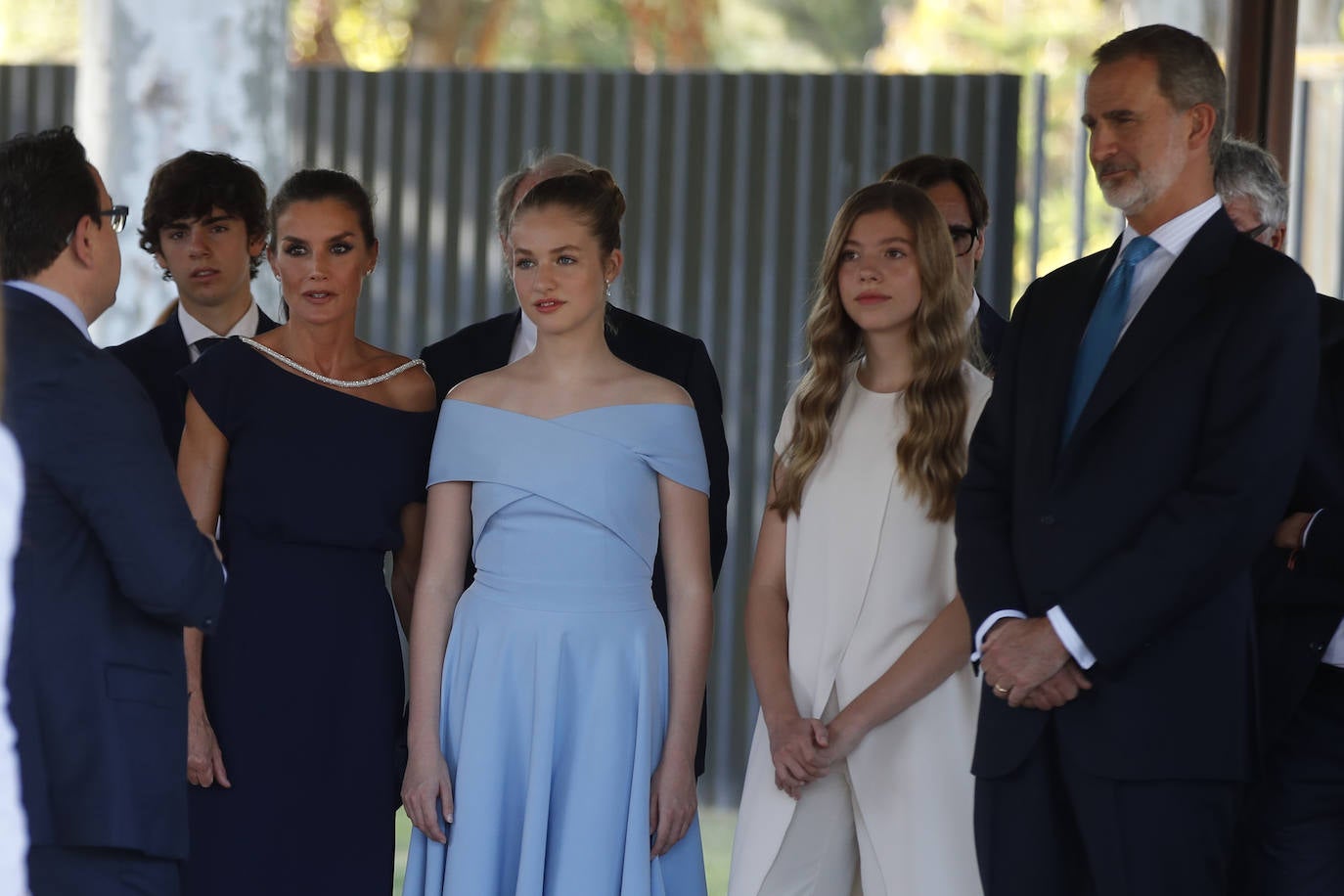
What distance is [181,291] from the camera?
3.81 meters

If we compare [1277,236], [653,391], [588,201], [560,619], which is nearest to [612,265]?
[588,201]

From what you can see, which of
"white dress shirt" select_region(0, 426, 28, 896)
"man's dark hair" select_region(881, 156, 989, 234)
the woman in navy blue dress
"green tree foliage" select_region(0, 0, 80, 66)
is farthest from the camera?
"green tree foliage" select_region(0, 0, 80, 66)

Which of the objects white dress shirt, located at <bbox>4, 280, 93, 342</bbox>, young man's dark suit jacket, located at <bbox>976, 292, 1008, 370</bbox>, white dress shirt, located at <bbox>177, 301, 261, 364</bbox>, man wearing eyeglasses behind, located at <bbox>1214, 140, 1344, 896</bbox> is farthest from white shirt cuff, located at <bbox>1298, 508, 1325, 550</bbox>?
white dress shirt, located at <bbox>177, 301, 261, 364</bbox>

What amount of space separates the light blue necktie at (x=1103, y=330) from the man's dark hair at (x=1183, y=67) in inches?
8.6

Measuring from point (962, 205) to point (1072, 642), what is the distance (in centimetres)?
158

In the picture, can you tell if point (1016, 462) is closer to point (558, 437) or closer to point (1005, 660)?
point (1005, 660)

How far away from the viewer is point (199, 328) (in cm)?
378

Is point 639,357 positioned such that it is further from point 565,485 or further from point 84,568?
point 84,568

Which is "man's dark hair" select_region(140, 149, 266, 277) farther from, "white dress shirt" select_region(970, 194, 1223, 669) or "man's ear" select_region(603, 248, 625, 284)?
"white dress shirt" select_region(970, 194, 1223, 669)

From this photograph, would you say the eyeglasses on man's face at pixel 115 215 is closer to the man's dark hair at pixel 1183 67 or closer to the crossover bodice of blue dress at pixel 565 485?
the crossover bodice of blue dress at pixel 565 485

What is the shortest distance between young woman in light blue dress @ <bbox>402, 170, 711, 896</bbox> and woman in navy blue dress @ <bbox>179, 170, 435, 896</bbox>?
18 centimetres

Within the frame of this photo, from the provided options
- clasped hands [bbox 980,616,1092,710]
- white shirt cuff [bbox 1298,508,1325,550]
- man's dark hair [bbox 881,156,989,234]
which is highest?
man's dark hair [bbox 881,156,989,234]

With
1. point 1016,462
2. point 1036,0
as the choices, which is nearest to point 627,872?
point 1016,462

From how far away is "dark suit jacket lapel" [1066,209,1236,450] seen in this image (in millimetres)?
2682
